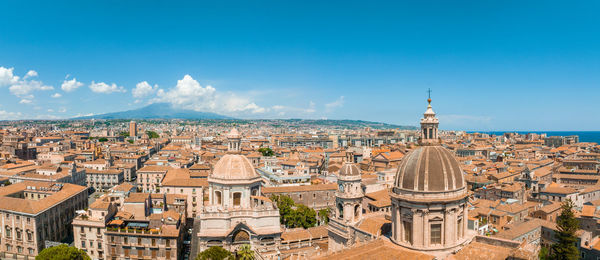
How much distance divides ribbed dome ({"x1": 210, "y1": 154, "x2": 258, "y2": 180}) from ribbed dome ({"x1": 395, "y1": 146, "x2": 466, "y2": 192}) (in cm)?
2294

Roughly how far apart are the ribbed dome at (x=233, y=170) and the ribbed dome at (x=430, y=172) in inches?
903

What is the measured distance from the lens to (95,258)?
50719 millimetres

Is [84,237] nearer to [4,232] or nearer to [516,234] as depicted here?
[4,232]

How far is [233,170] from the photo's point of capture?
153ft

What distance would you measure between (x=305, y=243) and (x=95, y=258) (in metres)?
29.7

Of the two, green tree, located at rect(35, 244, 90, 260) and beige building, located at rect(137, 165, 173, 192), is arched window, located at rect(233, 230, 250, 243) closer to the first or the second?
green tree, located at rect(35, 244, 90, 260)

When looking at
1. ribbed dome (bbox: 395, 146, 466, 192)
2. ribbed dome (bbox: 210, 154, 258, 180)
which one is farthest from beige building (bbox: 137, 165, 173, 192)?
ribbed dome (bbox: 395, 146, 466, 192)

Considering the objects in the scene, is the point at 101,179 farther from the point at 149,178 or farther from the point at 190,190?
the point at 190,190

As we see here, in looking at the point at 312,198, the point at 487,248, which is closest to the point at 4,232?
the point at 312,198

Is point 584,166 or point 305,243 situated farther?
point 584,166

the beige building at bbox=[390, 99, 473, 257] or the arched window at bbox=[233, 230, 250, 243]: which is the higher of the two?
the beige building at bbox=[390, 99, 473, 257]

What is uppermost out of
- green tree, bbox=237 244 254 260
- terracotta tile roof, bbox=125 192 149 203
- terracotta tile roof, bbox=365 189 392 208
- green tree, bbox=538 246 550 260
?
terracotta tile roof, bbox=125 192 149 203

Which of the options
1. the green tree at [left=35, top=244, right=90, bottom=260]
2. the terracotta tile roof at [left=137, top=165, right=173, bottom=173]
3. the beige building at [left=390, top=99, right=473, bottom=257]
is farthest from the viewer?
the terracotta tile roof at [left=137, top=165, right=173, bottom=173]

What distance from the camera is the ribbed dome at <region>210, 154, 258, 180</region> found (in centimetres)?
4628
